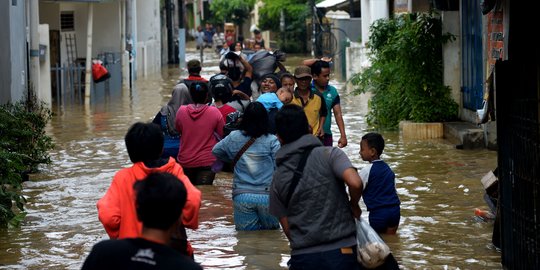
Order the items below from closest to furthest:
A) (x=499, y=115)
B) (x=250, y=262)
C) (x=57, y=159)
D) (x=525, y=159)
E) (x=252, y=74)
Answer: (x=525, y=159) < (x=499, y=115) < (x=250, y=262) < (x=252, y=74) < (x=57, y=159)

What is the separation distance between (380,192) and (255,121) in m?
1.27

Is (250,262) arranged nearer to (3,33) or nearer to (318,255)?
(318,255)

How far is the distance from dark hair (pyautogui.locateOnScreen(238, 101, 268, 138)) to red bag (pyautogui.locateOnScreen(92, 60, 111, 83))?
63.8ft

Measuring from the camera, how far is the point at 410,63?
61.1 feet

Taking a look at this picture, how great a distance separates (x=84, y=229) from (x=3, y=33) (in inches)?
245

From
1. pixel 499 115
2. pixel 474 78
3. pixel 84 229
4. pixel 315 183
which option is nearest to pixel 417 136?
pixel 474 78

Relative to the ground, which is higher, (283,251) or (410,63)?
(410,63)

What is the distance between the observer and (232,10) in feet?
252

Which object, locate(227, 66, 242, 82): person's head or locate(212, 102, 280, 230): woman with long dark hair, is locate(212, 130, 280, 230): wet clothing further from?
locate(227, 66, 242, 82): person's head

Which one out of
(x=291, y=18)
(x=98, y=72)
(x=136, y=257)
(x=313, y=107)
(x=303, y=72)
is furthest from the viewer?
(x=291, y=18)

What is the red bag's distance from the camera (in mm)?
28828

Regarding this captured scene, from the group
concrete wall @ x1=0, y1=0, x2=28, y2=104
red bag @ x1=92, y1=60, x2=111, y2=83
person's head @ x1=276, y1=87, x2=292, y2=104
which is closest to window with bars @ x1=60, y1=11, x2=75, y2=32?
red bag @ x1=92, y1=60, x2=111, y2=83

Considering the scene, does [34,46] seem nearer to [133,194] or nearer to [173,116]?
[173,116]

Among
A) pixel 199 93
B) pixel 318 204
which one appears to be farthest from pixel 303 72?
pixel 318 204
